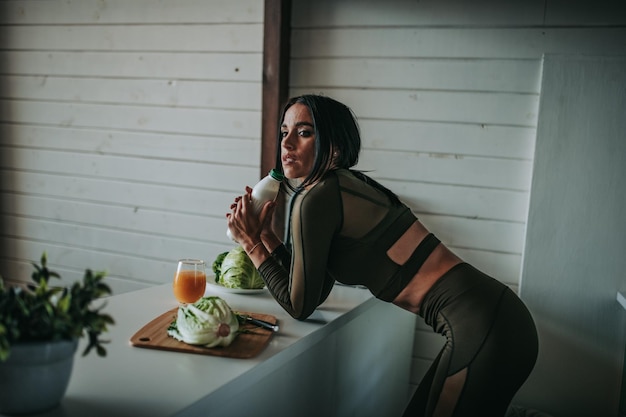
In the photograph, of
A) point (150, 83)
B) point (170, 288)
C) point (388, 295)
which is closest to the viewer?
point (388, 295)

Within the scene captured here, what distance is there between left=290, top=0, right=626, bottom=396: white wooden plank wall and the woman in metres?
0.92

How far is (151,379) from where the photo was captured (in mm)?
1196

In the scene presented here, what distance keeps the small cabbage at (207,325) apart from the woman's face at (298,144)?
53 centimetres

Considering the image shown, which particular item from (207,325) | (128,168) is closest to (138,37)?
(128,168)

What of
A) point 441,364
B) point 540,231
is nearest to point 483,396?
point 441,364

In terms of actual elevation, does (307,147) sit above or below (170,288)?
above

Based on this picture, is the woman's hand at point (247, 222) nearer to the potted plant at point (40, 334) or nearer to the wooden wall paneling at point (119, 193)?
the potted plant at point (40, 334)

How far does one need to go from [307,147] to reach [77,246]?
83.0 inches

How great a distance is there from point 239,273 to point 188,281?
297 millimetres

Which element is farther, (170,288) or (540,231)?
(540,231)

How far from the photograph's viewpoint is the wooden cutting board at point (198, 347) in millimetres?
1366

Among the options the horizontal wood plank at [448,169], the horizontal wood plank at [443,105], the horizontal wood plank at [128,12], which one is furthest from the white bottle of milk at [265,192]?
the horizontal wood plank at [128,12]

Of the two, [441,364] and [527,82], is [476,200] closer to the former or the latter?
[527,82]

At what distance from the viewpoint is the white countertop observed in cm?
108
